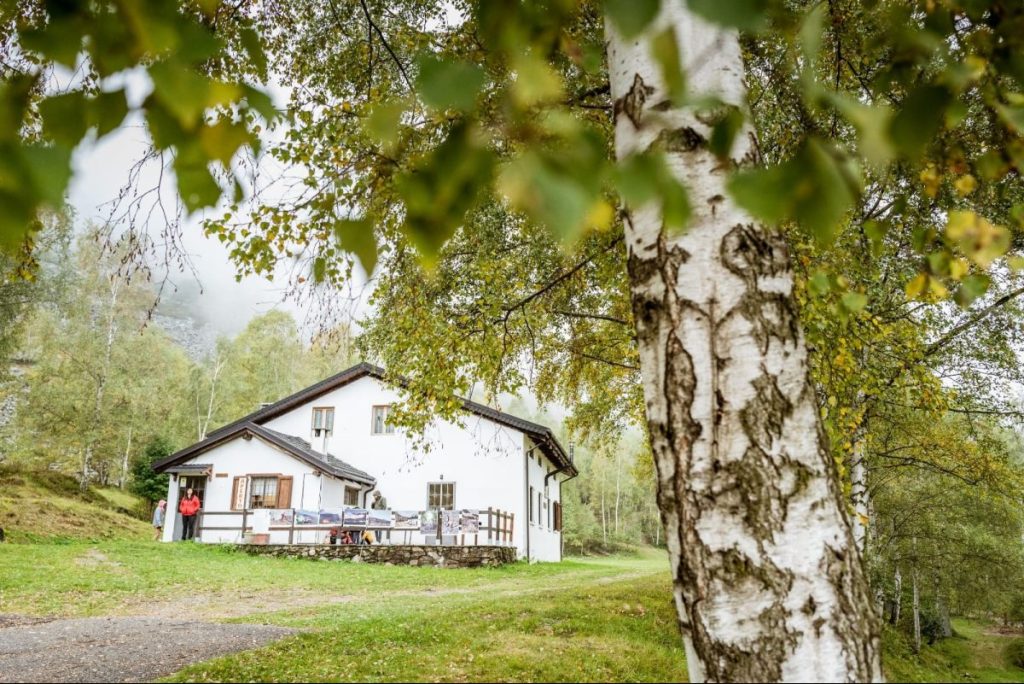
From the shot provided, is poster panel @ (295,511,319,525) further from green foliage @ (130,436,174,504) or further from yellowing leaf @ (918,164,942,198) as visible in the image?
yellowing leaf @ (918,164,942,198)

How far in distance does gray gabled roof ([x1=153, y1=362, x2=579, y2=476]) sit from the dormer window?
0.66m

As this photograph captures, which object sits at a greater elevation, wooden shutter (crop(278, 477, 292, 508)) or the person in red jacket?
wooden shutter (crop(278, 477, 292, 508))

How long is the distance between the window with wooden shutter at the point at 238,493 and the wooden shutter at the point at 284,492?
116 cm

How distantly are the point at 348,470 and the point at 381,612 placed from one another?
13.9 meters

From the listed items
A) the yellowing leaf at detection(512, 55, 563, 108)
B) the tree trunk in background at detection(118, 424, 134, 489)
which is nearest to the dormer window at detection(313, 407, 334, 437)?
the tree trunk in background at detection(118, 424, 134, 489)

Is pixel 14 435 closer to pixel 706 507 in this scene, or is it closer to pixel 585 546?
pixel 706 507

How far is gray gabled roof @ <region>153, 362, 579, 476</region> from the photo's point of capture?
20531 mm

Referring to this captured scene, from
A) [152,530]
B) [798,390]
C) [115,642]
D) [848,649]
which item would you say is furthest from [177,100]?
[152,530]

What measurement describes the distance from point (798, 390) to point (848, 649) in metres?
0.70

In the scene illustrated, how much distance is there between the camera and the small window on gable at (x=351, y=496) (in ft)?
71.8

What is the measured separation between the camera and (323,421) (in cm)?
2348

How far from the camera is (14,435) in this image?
26891 mm

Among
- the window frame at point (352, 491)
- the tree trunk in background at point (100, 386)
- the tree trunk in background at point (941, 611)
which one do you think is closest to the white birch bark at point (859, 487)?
the tree trunk in background at point (941, 611)

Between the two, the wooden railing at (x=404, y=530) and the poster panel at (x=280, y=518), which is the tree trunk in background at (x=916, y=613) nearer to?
the wooden railing at (x=404, y=530)
